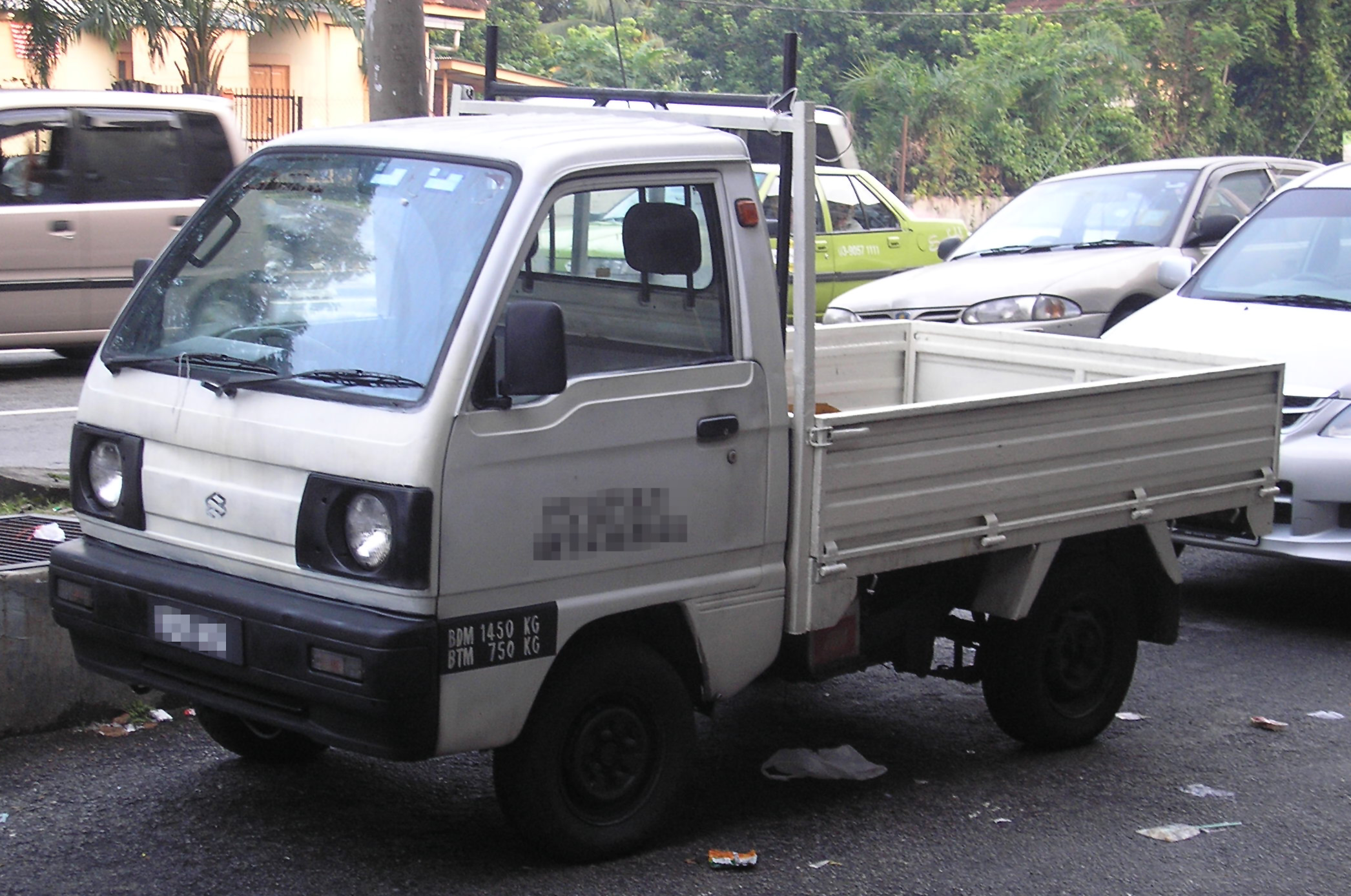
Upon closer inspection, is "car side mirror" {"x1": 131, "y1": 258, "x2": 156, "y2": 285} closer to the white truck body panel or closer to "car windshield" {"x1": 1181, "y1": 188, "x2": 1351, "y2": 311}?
the white truck body panel

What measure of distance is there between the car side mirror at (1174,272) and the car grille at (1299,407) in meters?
1.57

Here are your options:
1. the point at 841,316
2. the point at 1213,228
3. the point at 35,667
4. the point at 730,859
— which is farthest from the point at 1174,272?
the point at 35,667

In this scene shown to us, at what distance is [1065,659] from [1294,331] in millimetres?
2711

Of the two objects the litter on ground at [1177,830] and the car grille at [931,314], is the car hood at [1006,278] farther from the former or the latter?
the litter on ground at [1177,830]

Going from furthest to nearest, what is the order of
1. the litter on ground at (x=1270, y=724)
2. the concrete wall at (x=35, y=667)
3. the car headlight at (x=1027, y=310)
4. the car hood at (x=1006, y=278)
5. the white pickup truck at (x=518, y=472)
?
the car hood at (x=1006, y=278), the car headlight at (x=1027, y=310), the litter on ground at (x=1270, y=724), the concrete wall at (x=35, y=667), the white pickup truck at (x=518, y=472)

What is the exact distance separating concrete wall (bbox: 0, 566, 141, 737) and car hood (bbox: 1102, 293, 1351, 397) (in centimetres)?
420

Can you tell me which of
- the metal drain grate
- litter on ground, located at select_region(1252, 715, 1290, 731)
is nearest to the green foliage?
the metal drain grate

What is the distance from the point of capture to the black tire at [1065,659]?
518 cm

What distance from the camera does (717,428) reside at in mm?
4211

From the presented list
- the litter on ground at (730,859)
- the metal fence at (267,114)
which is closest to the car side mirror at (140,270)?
the litter on ground at (730,859)

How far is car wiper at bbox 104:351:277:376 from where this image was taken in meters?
4.05

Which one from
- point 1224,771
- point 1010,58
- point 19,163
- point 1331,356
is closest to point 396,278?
point 1224,771

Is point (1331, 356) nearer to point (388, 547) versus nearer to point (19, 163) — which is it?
point (388, 547)

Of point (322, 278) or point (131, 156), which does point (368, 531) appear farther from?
point (131, 156)
